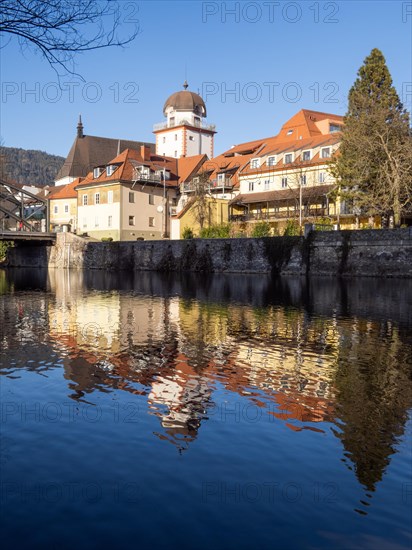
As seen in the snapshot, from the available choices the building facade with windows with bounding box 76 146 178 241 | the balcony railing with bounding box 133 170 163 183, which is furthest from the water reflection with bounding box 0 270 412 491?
the balcony railing with bounding box 133 170 163 183

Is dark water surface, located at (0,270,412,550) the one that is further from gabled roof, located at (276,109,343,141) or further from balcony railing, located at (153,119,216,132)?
balcony railing, located at (153,119,216,132)

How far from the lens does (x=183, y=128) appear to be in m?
98.3

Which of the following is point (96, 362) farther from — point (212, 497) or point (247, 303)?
point (247, 303)

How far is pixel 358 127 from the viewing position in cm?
5041

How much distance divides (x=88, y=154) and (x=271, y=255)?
6129 centimetres

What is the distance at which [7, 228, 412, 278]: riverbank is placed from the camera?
44.7 meters

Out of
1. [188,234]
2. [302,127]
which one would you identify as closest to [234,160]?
[302,127]

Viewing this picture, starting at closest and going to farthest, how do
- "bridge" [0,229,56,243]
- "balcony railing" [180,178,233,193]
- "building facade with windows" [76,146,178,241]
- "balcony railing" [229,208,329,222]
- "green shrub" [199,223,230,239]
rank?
1. "green shrub" [199,223,230,239]
2. "balcony railing" [229,208,329,222]
3. "bridge" [0,229,56,243]
4. "balcony railing" [180,178,233,193]
5. "building facade with windows" [76,146,178,241]

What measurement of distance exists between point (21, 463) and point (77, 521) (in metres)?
1.58

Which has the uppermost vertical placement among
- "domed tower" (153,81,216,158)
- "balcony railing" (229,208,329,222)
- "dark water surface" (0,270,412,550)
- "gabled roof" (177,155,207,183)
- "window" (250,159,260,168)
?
"domed tower" (153,81,216,158)

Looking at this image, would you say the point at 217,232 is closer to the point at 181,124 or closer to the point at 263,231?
the point at 263,231

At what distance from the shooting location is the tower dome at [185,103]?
101 meters

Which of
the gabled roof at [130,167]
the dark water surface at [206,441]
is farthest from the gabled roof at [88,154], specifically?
the dark water surface at [206,441]

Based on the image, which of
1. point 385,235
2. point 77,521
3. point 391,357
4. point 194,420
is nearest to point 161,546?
point 77,521
